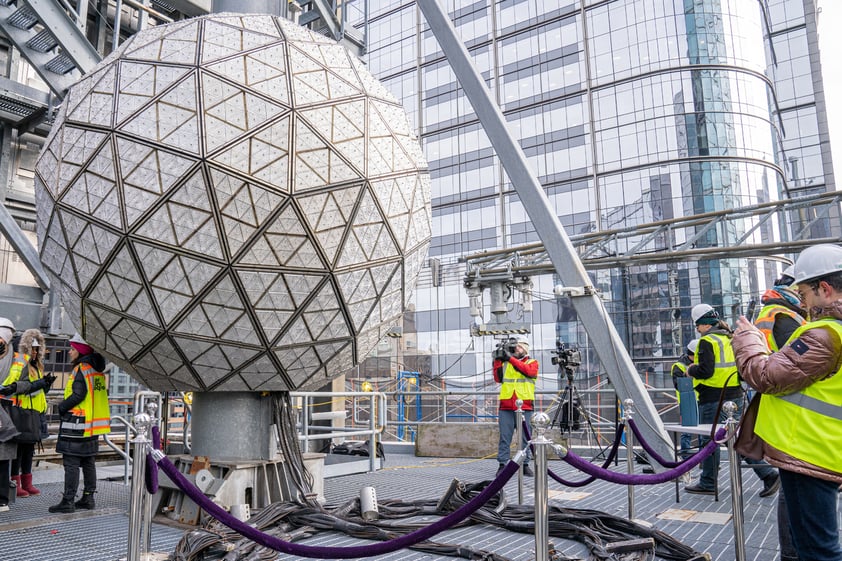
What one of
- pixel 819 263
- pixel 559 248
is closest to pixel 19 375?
pixel 559 248

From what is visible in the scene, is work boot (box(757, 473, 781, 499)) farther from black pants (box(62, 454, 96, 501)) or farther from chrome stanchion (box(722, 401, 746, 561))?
black pants (box(62, 454, 96, 501))

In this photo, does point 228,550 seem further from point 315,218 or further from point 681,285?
point 681,285

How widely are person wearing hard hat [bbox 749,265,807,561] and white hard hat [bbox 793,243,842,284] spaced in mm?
89

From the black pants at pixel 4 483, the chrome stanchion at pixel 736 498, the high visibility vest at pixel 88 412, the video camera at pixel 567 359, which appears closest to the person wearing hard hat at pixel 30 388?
the black pants at pixel 4 483

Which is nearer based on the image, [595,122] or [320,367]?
[320,367]

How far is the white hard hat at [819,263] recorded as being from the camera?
2445 millimetres

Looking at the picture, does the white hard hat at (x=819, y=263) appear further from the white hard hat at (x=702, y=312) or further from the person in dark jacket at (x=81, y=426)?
the person in dark jacket at (x=81, y=426)

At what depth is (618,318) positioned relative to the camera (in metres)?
24.4

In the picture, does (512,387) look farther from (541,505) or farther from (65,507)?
(541,505)

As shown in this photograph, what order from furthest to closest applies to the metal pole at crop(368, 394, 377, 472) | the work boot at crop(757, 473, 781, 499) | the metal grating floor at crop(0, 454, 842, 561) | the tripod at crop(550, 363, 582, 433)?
the tripod at crop(550, 363, 582, 433), the metal pole at crop(368, 394, 377, 472), the work boot at crop(757, 473, 781, 499), the metal grating floor at crop(0, 454, 842, 561)

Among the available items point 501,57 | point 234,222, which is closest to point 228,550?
point 234,222

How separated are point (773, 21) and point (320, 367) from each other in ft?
109

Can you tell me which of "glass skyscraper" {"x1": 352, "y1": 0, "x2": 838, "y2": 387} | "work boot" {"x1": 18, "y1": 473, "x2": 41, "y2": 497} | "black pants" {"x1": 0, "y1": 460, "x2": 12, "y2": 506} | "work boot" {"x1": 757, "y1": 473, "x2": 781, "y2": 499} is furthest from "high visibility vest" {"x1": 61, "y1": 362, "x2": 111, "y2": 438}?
"glass skyscraper" {"x1": 352, "y1": 0, "x2": 838, "y2": 387}

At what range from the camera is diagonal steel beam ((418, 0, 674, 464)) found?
20.4ft
